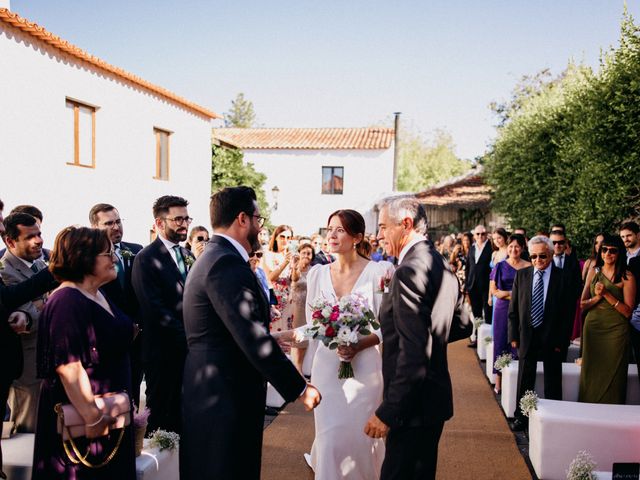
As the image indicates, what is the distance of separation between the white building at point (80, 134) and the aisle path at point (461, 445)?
8.14 m

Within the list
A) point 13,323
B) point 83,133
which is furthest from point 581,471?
point 83,133

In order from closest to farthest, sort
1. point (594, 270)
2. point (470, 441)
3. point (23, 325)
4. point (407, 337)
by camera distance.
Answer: point (407, 337) → point (23, 325) → point (470, 441) → point (594, 270)

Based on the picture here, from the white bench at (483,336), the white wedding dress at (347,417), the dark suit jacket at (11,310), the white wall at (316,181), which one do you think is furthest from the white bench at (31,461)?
the white wall at (316,181)

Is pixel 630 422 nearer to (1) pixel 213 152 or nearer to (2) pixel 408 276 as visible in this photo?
(2) pixel 408 276

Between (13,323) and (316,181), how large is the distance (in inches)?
1242

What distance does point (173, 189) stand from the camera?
19.6 meters

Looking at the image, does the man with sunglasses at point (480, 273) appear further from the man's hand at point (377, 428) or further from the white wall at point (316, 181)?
the white wall at point (316, 181)

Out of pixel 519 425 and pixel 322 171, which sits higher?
pixel 322 171

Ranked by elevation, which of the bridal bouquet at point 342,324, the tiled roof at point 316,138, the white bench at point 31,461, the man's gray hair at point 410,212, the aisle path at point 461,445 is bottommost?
the aisle path at point 461,445

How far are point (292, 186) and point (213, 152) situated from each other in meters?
10.8

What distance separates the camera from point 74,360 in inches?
122

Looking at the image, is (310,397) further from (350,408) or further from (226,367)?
(350,408)

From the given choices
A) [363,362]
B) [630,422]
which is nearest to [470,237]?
[630,422]

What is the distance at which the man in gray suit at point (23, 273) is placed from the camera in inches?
188
